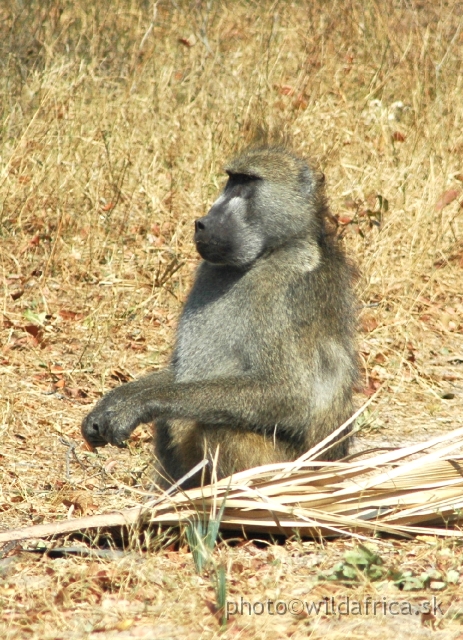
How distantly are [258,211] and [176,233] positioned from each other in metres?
2.47

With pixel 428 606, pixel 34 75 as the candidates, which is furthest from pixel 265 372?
pixel 34 75

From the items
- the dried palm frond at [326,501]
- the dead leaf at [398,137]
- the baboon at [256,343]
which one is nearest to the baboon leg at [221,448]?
the baboon at [256,343]

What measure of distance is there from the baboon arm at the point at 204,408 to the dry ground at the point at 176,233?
0.88 ft

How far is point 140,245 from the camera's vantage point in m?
6.10

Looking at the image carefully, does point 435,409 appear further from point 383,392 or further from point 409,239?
point 409,239

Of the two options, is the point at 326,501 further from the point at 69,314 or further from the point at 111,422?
the point at 69,314

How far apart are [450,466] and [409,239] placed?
2.94m

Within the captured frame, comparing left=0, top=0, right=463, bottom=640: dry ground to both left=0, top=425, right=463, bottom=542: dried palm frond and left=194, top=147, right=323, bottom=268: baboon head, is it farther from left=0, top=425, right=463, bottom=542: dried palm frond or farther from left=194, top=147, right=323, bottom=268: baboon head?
left=194, top=147, right=323, bottom=268: baboon head

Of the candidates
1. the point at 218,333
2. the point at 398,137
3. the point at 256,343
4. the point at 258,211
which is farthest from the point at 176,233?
the point at 256,343

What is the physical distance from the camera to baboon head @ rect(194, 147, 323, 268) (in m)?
3.51

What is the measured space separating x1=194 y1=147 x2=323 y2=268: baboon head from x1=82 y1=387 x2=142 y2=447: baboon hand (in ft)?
2.09

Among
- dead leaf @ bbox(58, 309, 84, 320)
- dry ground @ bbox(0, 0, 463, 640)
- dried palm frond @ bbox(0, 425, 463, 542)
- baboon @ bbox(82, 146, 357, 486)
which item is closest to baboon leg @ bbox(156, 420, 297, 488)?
→ baboon @ bbox(82, 146, 357, 486)

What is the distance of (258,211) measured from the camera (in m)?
3.57

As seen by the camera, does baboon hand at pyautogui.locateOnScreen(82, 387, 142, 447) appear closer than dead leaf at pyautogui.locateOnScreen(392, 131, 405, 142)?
Yes
